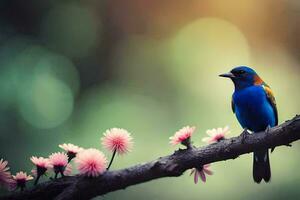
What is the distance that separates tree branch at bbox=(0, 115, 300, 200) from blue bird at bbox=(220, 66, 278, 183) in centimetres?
74

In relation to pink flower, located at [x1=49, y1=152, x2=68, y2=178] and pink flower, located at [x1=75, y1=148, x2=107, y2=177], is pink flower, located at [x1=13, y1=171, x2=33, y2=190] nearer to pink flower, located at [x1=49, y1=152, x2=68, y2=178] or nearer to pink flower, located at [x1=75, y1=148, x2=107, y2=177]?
pink flower, located at [x1=49, y1=152, x2=68, y2=178]

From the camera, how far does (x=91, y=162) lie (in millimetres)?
2027

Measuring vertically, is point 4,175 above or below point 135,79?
below

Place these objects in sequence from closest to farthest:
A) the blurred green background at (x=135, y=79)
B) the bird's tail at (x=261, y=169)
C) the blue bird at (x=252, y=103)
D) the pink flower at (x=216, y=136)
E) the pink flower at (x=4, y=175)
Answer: the pink flower at (x=4, y=175)
the pink flower at (x=216, y=136)
the bird's tail at (x=261, y=169)
the blue bird at (x=252, y=103)
the blurred green background at (x=135, y=79)

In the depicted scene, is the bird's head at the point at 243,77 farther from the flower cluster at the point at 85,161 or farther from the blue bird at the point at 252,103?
the flower cluster at the point at 85,161

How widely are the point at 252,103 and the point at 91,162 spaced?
4.27 feet

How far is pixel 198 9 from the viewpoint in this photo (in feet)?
21.0

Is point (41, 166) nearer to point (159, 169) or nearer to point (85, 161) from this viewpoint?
point (85, 161)

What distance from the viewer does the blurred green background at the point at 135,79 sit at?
465cm

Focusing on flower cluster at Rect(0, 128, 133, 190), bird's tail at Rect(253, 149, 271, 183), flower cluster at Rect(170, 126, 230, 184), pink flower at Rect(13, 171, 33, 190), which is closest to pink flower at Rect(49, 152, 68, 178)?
flower cluster at Rect(0, 128, 133, 190)

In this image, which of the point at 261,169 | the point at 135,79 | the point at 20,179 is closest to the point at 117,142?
the point at 20,179

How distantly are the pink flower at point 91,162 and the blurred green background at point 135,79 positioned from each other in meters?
2.38

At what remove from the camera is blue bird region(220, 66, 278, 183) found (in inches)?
117

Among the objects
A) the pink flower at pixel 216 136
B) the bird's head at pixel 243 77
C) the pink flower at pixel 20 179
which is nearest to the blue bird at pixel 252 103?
the bird's head at pixel 243 77
